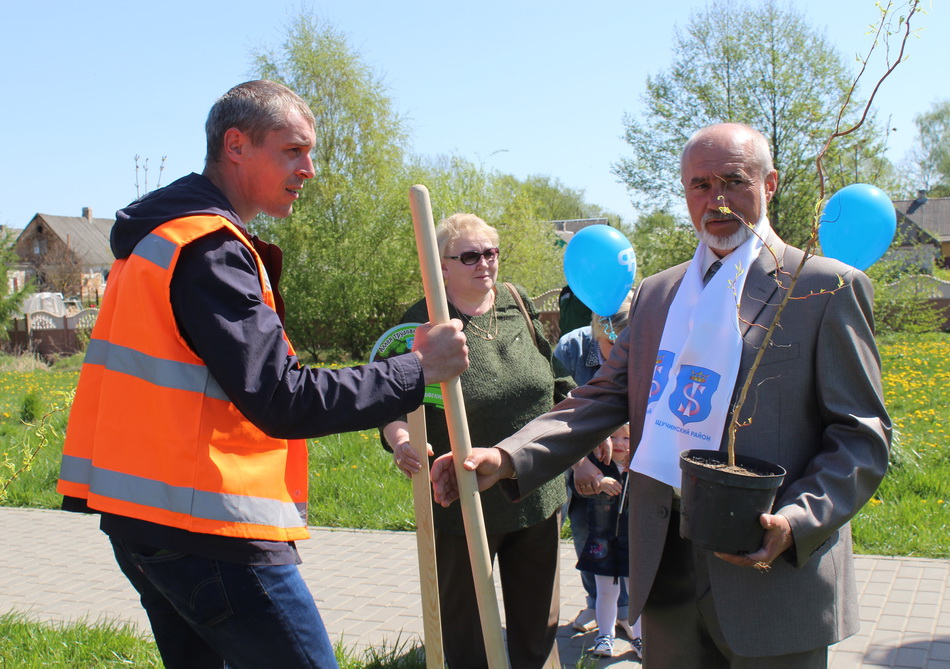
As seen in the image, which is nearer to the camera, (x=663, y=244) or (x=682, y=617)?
(x=682, y=617)

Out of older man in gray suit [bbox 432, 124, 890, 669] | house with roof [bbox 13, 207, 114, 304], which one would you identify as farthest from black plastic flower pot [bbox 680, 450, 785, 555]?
house with roof [bbox 13, 207, 114, 304]

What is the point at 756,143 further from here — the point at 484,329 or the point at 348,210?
the point at 348,210

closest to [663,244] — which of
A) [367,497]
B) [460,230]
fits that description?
[367,497]

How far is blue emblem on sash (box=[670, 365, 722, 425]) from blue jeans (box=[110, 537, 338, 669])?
3.80ft

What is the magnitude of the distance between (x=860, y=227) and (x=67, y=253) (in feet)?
181

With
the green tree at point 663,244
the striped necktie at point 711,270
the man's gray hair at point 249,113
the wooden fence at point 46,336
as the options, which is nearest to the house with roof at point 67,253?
the wooden fence at point 46,336

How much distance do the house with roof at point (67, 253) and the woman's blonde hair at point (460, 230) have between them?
51.7 meters

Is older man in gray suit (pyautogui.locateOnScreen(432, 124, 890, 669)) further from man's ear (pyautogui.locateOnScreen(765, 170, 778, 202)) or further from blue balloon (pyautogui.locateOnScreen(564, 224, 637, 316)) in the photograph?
blue balloon (pyautogui.locateOnScreen(564, 224, 637, 316))

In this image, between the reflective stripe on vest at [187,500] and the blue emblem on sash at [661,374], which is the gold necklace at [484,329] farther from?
the reflective stripe on vest at [187,500]

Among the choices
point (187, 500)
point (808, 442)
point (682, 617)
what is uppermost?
point (808, 442)

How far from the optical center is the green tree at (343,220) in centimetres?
2589

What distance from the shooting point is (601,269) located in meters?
5.41

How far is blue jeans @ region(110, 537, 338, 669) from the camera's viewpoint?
2094 millimetres

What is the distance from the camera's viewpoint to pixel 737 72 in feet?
74.2
